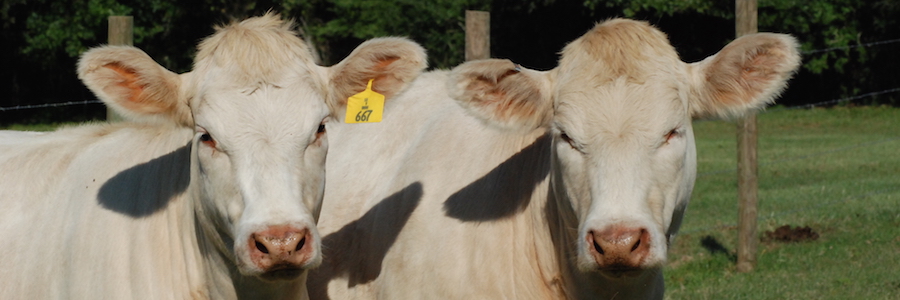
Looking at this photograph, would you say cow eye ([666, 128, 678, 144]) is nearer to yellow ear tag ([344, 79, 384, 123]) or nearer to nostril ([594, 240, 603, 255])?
nostril ([594, 240, 603, 255])

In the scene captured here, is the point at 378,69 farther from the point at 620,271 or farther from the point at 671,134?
the point at 620,271

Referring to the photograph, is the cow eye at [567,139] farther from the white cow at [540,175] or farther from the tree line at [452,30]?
the tree line at [452,30]

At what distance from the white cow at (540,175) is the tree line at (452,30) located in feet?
72.9

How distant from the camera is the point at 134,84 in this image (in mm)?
4055

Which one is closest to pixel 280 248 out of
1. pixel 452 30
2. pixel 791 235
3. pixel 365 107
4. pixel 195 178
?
pixel 195 178

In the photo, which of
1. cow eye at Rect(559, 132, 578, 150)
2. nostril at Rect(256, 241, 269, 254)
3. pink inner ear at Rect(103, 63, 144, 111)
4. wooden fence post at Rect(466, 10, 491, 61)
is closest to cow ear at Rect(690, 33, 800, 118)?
cow eye at Rect(559, 132, 578, 150)

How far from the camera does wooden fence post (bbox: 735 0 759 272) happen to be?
7.96 meters

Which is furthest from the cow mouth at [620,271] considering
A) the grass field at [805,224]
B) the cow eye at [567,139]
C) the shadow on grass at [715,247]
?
the shadow on grass at [715,247]

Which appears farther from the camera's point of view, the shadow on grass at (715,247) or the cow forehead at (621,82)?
the shadow on grass at (715,247)

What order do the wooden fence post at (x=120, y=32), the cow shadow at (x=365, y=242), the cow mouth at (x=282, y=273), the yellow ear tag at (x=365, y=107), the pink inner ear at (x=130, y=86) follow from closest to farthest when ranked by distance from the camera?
1. the cow mouth at (x=282, y=273)
2. the pink inner ear at (x=130, y=86)
3. the yellow ear tag at (x=365, y=107)
4. the cow shadow at (x=365, y=242)
5. the wooden fence post at (x=120, y=32)

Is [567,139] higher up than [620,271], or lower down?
higher up

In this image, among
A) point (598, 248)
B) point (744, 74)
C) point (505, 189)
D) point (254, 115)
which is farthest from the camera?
point (505, 189)

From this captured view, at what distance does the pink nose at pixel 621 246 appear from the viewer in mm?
3543

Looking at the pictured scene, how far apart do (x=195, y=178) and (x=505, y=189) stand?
1375 millimetres
